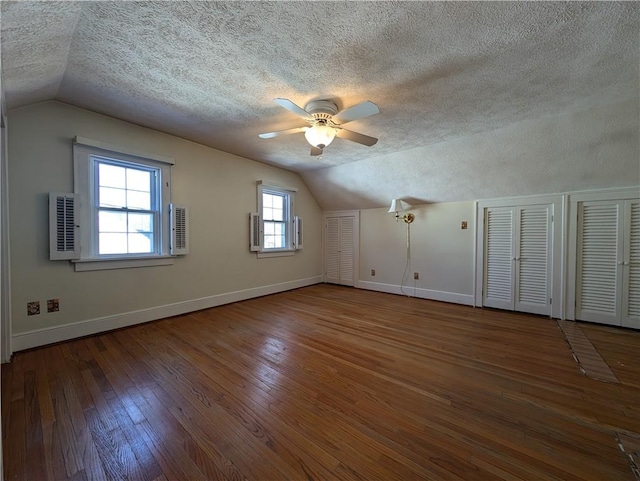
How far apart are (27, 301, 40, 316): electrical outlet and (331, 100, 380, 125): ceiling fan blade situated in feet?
11.3

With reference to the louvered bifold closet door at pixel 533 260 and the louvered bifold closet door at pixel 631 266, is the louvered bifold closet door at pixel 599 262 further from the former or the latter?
the louvered bifold closet door at pixel 533 260

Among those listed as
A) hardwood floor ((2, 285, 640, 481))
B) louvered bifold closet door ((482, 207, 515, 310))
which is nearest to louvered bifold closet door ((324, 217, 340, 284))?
louvered bifold closet door ((482, 207, 515, 310))

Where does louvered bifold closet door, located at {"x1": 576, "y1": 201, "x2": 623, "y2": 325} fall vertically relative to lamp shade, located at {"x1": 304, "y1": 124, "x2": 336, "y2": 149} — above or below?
below

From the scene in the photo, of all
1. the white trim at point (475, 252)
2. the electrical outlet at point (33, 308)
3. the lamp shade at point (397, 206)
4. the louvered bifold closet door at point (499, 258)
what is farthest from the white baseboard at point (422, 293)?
the electrical outlet at point (33, 308)

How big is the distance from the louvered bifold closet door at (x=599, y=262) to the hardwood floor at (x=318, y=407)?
15.8 inches

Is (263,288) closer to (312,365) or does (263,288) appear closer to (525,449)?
(312,365)

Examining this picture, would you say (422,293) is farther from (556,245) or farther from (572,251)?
(572,251)

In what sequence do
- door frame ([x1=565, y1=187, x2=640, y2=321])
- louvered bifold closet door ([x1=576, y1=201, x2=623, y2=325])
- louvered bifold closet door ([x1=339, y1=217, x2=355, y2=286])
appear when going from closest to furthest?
louvered bifold closet door ([x1=576, y1=201, x2=623, y2=325]), door frame ([x1=565, y1=187, x2=640, y2=321]), louvered bifold closet door ([x1=339, y1=217, x2=355, y2=286])

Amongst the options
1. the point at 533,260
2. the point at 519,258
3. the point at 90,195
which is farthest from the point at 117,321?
the point at 533,260

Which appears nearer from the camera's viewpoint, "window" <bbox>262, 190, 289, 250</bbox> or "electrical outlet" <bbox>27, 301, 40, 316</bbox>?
"electrical outlet" <bbox>27, 301, 40, 316</bbox>

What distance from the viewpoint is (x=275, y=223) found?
5129 mm

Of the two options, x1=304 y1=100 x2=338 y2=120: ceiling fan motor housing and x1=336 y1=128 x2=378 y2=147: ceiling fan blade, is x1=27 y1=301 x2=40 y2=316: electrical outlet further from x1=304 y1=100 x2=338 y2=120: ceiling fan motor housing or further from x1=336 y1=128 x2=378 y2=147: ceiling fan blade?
x1=336 y1=128 x2=378 y2=147: ceiling fan blade

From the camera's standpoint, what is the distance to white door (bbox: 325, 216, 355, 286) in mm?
5719

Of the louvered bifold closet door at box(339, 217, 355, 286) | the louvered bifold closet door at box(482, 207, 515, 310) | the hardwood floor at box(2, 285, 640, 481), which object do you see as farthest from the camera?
the louvered bifold closet door at box(339, 217, 355, 286)
